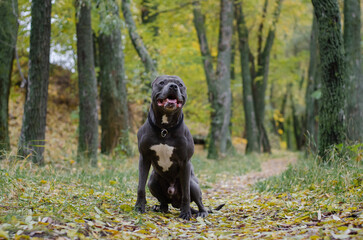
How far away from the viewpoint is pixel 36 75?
23.8ft

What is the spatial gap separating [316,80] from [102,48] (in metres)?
7.90

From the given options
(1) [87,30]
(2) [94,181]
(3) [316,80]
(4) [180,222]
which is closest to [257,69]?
(3) [316,80]

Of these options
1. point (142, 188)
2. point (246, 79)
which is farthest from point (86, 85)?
point (246, 79)

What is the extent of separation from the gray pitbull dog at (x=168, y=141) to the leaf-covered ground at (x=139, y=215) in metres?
0.36

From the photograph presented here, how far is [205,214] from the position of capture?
494 cm

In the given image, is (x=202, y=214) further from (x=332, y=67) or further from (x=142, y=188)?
(x=332, y=67)

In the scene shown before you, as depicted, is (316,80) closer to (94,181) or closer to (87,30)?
(87,30)

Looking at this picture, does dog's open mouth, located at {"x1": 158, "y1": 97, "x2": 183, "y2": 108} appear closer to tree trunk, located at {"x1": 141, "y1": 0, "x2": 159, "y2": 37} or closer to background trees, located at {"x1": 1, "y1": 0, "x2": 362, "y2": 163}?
background trees, located at {"x1": 1, "y1": 0, "x2": 362, "y2": 163}

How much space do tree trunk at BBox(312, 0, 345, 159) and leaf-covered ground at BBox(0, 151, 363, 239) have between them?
1779mm

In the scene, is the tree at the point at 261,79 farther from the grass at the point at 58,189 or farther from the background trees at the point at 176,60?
the grass at the point at 58,189

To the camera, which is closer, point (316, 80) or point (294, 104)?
point (316, 80)

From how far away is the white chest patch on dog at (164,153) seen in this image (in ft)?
15.0

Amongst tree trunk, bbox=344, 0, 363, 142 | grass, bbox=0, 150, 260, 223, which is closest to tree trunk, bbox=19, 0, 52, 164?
grass, bbox=0, 150, 260, 223

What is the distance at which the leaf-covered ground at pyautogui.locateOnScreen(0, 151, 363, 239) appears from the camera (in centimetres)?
322
